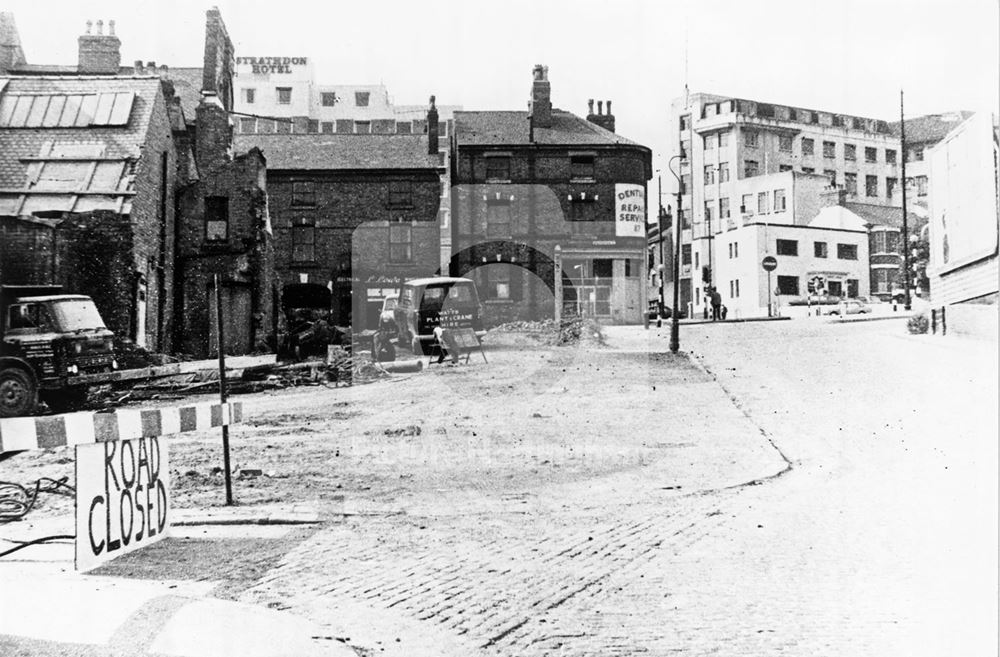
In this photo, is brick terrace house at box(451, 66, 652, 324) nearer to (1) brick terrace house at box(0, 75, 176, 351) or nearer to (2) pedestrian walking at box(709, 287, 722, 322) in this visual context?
(2) pedestrian walking at box(709, 287, 722, 322)

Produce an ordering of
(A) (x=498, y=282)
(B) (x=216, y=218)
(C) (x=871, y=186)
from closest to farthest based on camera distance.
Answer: (B) (x=216, y=218)
(A) (x=498, y=282)
(C) (x=871, y=186)

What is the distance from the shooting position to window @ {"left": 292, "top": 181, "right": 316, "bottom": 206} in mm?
3422

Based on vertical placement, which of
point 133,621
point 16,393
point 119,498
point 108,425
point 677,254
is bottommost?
point 133,621

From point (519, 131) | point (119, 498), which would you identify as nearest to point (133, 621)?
point (119, 498)

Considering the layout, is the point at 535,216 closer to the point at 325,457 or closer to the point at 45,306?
the point at 325,457

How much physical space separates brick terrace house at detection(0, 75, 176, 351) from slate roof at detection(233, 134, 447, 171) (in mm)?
386

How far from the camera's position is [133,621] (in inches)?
108

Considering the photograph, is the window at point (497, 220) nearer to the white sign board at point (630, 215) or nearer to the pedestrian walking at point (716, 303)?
the white sign board at point (630, 215)

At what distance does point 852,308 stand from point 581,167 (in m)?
1.39

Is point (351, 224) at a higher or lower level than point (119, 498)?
higher

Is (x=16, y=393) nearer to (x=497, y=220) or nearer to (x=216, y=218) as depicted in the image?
(x=216, y=218)

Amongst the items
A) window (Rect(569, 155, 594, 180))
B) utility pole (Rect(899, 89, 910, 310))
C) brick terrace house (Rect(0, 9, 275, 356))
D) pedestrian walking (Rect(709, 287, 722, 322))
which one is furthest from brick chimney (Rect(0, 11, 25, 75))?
utility pole (Rect(899, 89, 910, 310))

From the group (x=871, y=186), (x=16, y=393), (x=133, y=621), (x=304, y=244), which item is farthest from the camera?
(x=871, y=186)

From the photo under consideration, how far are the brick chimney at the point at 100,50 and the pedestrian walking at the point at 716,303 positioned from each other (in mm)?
2595
